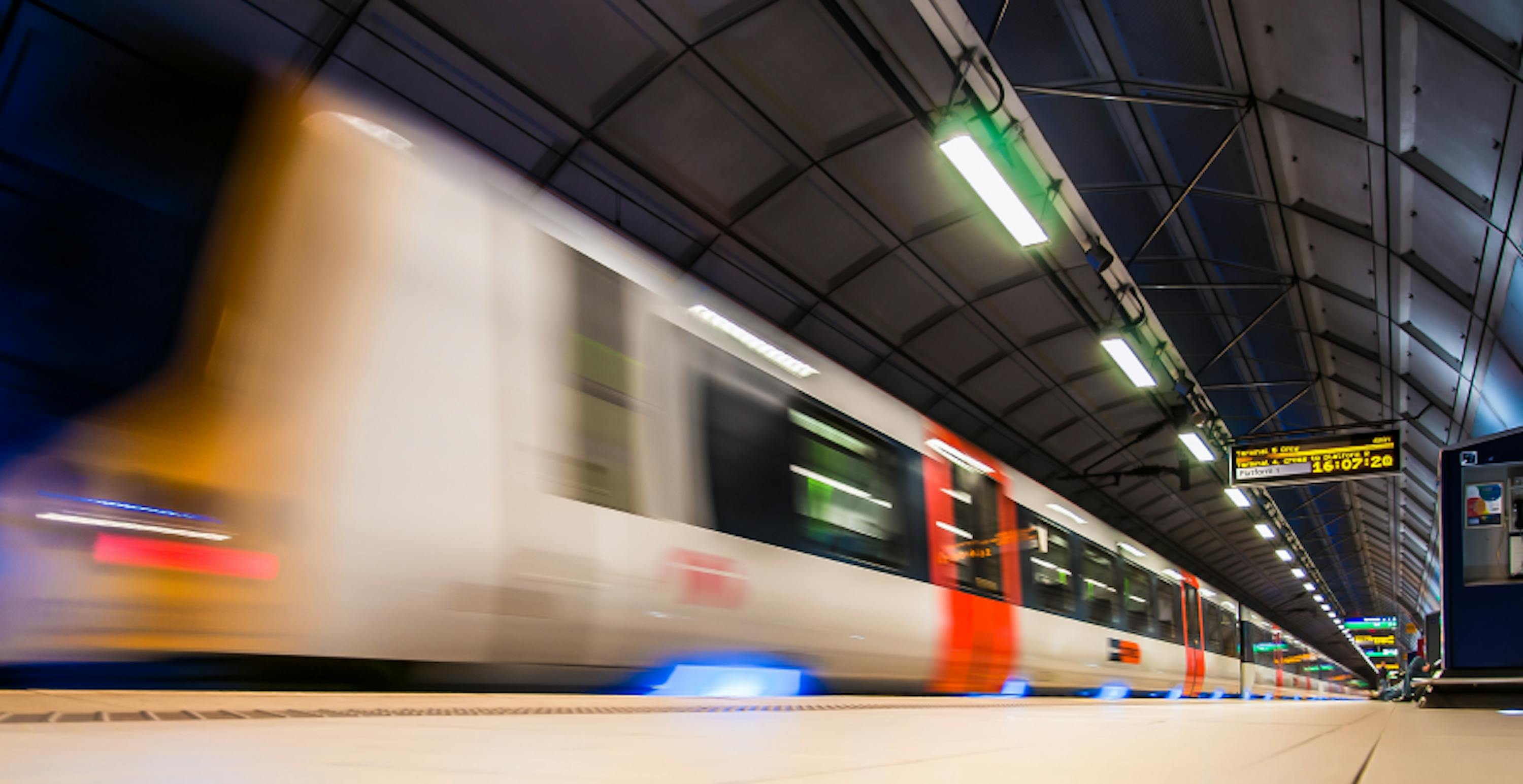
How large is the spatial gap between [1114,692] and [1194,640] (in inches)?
157

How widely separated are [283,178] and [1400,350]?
14041 mm

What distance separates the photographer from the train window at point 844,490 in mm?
5480

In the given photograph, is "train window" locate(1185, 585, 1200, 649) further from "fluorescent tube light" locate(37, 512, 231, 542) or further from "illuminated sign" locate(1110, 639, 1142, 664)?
"fluorescent tube light" locate(37, 512, 231, 542)

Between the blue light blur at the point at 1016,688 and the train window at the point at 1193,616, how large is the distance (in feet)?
20.3

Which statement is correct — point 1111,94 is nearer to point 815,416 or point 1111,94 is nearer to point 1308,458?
point 815,416

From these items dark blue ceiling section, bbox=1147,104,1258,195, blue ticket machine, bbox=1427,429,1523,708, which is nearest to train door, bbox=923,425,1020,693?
blue ticket machine, bbox=1427,429,1523,708

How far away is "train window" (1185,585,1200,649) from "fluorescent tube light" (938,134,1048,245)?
811cm

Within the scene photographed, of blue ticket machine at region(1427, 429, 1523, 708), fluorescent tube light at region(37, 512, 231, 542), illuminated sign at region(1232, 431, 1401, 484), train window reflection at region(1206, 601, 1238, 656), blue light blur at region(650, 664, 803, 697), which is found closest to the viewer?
fluorescent tube light at region(37, 512, 231, 542)

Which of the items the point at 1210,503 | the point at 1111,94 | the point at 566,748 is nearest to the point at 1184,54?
the point at 1111,94

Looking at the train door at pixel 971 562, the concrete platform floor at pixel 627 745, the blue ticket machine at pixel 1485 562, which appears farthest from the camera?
the blue ticket machine at pixel 1485 562

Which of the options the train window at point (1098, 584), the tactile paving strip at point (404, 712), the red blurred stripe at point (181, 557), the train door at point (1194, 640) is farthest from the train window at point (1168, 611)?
the red blurred stripe at point (181, 557)

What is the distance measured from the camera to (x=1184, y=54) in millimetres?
8477

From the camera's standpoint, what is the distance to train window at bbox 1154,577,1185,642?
Answer: 38.7ft

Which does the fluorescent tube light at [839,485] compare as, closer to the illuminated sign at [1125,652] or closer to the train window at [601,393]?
the train window at [601,393]
